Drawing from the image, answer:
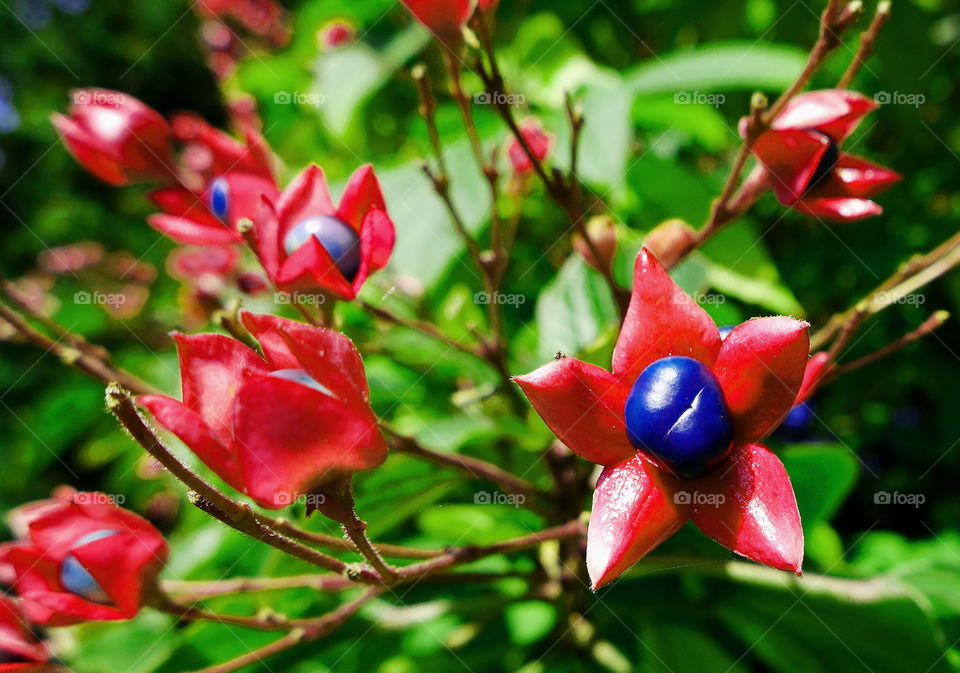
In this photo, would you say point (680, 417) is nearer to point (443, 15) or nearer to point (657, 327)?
point (657, 327)

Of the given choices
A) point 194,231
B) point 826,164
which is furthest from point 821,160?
point 194,231

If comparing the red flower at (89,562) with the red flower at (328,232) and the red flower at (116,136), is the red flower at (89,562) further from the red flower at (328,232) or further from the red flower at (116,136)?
the red flower at (116,136)

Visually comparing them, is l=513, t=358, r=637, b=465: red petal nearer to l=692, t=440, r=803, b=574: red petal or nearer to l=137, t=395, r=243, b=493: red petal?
l=692, t=440, r=803, b=574: red petal

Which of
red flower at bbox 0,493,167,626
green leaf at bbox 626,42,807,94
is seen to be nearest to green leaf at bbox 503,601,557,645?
red flower at bbox 0,493,167,626

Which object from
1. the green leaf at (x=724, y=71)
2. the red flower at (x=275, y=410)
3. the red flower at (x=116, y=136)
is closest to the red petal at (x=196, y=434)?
the red flower at (x=275, y=410)

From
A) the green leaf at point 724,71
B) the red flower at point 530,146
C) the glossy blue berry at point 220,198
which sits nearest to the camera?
the glossy blue berry at point 220,198

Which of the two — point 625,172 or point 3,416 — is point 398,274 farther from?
point 3,416
